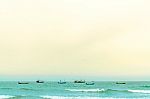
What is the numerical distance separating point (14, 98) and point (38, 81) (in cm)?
9279

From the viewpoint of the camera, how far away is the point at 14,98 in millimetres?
46688

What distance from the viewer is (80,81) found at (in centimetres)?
14150

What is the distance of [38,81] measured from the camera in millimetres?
139125

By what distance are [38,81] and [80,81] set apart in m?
15.3

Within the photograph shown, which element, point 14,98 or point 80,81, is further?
point 80,81

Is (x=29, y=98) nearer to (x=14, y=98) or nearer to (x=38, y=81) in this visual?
(x=14, y=98)

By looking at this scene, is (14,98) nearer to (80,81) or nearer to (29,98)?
(29,98)

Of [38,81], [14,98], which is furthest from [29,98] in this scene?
[38,81]

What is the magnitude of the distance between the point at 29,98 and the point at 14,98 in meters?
1.87

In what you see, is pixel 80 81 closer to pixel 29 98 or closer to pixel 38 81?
pixel 38 81

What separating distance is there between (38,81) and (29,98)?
93.2 m

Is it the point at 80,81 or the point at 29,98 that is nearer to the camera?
the point at 29,98

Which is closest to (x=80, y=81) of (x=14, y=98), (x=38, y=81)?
(x=38, y=81)
